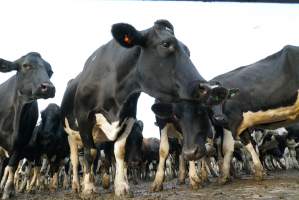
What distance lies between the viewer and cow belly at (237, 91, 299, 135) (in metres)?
9.68

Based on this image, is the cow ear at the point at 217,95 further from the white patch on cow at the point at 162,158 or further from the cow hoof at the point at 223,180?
the cow hoof at the point at 223,180

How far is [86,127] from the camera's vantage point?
23.4ft

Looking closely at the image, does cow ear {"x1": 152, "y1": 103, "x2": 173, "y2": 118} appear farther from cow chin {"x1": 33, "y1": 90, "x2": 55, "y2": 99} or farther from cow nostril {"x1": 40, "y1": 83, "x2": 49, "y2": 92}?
cow nostril {"x1": 40, "y1": 83, "x2": 49, "y2": 92}

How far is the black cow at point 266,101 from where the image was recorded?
31.8ft

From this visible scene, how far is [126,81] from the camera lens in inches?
255

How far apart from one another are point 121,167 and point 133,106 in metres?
0.99

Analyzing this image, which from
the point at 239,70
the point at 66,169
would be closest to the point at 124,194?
the point at 239,70

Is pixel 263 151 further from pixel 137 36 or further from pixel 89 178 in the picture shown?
pixel 137 36

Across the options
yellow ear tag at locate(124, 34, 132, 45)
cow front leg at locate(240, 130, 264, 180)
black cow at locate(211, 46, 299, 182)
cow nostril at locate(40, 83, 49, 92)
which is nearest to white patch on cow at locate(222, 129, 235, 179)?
black cow at locate(211, 46, 299, 182)

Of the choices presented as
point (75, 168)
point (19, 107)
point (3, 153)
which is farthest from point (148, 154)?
point (19, 107)

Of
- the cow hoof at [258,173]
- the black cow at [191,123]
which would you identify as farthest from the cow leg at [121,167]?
the cow hoof at [258,173]

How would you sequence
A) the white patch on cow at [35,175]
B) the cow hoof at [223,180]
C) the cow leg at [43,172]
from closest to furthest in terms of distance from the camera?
1. the cow hoof at [223,180]
2. the white patch on cow at [35,175]
3. the cow leg at [43,172]

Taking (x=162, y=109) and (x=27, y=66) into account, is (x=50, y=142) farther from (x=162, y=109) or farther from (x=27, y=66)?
(x=162, y=109)

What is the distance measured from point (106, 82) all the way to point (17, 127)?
3.05 m
